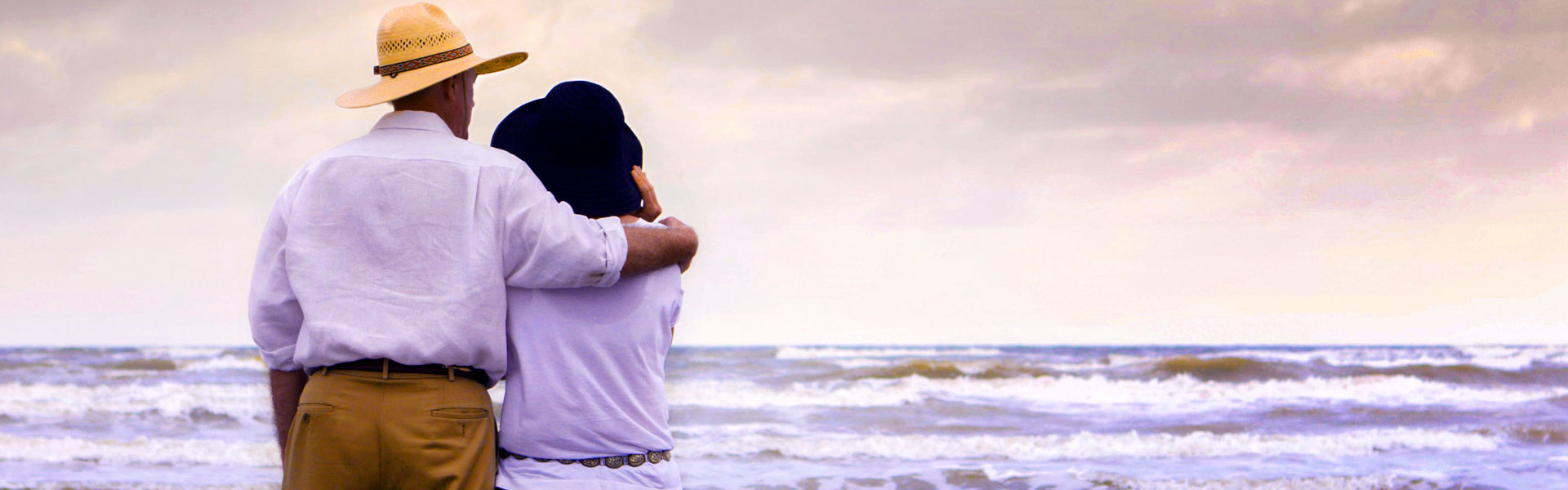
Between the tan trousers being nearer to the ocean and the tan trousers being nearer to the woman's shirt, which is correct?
the woman's shirt

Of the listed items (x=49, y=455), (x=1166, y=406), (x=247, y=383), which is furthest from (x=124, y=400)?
(x=1166, y=406)

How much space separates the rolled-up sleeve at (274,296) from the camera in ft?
5.51

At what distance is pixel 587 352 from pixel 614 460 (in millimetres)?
165

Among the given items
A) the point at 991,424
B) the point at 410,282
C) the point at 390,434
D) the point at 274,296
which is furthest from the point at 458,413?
the point at 991,424

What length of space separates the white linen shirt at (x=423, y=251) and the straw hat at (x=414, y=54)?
0.12 meters

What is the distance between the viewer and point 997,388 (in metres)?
13.0

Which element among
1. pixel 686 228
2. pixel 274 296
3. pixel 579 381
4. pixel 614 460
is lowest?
pixel 614 460

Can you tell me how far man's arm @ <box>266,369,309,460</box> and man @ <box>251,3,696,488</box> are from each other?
0.32ft

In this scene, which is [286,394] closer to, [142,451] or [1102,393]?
[142,451]

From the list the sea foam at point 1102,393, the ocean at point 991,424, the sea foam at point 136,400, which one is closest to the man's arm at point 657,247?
the ocean at point 991,424

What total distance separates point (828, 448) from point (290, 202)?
6.93m

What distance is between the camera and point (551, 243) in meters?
1.59

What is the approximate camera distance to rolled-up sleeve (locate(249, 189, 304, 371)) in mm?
1679

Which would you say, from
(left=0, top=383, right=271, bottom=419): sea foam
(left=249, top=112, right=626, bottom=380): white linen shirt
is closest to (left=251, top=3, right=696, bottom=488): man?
(left=249, top=112, right=626, bottom=380): white linen shirt
